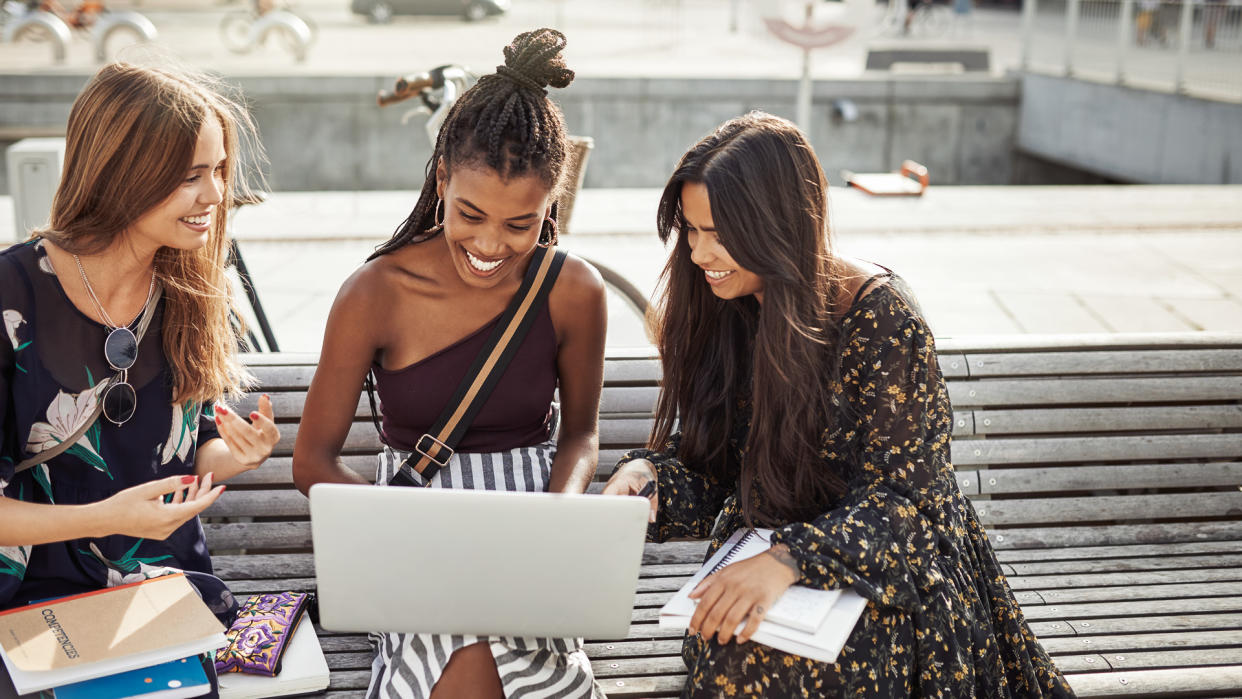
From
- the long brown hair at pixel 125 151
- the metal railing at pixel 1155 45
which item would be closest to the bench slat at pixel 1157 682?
the long brown hair at pixel 125 151

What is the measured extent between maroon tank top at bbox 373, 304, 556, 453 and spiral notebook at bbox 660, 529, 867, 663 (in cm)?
54

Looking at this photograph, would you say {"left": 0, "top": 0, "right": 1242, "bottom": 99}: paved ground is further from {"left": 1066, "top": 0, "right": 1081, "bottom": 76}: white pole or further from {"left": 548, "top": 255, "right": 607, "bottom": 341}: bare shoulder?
{"left": 548, "top": 255, "right": 607, "bottom": 341}: bare shoulder

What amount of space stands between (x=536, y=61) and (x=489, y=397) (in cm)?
68

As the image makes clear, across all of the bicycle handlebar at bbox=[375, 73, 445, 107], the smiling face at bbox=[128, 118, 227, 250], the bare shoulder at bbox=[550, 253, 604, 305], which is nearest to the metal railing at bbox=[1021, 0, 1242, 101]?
the bicycle handlebar at bbox=[375, 73, 445, 107]

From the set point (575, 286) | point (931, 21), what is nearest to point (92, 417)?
point (575, 286)

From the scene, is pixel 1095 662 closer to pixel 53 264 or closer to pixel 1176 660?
pixel 1176 660

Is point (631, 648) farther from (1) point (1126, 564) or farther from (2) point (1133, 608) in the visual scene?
(1) point (1126, 564)

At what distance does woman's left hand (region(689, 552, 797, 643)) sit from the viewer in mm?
1979

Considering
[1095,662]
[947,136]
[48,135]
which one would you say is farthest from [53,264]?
[947,136]

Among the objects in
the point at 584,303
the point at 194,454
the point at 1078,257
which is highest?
the point at 584,303

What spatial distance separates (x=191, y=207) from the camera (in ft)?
7.14

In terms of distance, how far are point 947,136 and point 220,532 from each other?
12288 millimetres

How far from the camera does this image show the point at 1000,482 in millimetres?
3037

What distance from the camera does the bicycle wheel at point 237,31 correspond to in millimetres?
17891
